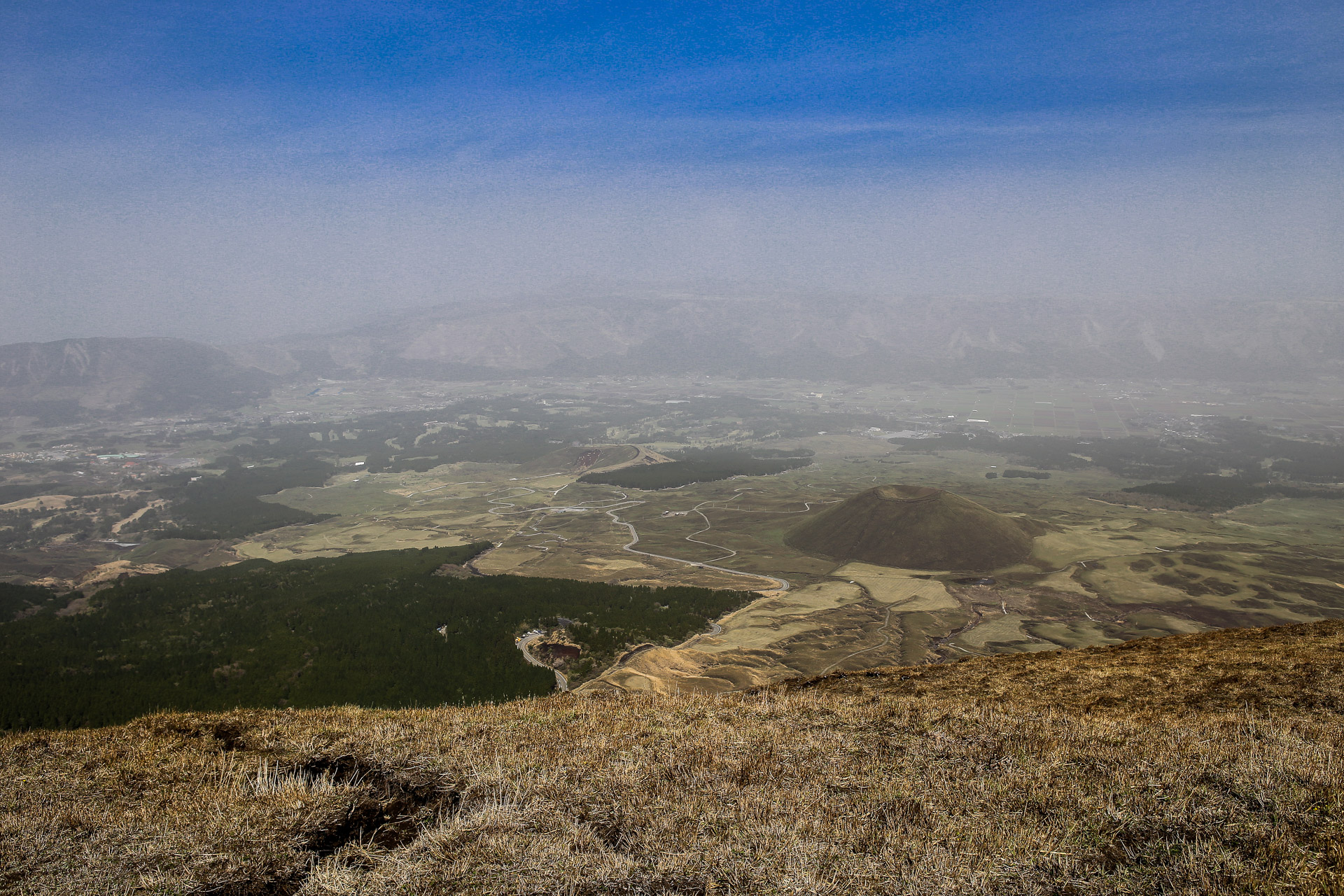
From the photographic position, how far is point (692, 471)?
129500 millimetres

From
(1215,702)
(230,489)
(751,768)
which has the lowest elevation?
(230,489)

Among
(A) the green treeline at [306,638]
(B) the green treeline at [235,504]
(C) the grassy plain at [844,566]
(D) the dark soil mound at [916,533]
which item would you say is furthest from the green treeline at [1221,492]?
(B) the green treeline at [235,504]

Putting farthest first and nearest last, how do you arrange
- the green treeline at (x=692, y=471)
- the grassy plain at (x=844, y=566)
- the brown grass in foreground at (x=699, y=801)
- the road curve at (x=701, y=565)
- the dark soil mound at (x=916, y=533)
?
the green treeline at (x=692, y=471) < the dark soil mound at (x=916, y=533) < the road curve at (x=701, y=565) < the grassy plain at (x=844, y=566) < the brown grass in foreground at (x=699, y=801)

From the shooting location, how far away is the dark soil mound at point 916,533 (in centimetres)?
6619

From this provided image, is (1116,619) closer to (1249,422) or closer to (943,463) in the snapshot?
(943,463)

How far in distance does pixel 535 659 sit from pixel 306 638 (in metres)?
15.4

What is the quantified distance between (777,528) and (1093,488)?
64.2 metres

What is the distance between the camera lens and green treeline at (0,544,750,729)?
33.2m

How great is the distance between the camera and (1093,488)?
111 metres

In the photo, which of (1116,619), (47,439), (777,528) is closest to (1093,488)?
(777,528)

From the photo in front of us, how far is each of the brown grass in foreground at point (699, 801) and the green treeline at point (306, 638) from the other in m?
17.9

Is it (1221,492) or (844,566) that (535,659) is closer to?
(844,566)

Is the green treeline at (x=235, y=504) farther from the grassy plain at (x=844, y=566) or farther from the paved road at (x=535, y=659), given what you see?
the paved road at (x=535, y=659)

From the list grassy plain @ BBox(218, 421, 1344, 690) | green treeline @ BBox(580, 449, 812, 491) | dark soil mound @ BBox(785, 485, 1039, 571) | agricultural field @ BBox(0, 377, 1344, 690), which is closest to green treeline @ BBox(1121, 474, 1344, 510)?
agricultural field @ BBox(0, 377, 1344, 690)
